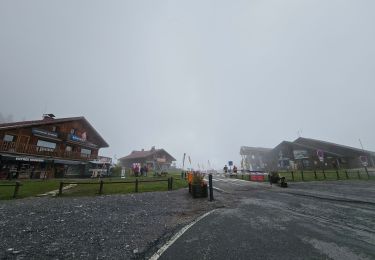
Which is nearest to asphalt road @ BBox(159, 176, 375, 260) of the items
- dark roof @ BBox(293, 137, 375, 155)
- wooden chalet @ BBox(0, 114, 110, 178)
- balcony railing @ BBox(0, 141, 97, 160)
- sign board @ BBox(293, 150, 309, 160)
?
wooden chalet @ BBox(0, 114, 110, 178)

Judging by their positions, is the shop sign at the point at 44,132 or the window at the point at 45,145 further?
the window at the point at 45,145

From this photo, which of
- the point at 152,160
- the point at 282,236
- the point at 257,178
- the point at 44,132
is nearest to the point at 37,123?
the point at 44,132

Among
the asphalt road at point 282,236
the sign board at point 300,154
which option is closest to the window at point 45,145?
the asphalt road at point 282,236

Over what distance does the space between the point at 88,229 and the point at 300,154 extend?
48.9 meters

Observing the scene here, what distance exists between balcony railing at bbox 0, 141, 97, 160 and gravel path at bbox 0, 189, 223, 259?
18.7 m

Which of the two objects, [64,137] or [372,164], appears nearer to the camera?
[64,137]

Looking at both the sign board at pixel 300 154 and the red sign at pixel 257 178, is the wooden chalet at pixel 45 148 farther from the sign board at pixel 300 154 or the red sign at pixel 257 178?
the sign board at pixel 300 154

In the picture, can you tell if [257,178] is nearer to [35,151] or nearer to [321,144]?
[35,151]

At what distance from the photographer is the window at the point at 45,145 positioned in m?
26.2

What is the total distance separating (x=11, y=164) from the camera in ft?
75.0

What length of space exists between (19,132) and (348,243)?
33049 millimetres

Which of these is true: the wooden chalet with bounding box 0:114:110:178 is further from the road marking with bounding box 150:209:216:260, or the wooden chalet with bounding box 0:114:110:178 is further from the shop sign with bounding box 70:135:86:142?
the road marking with bounding box 150:209:216:260

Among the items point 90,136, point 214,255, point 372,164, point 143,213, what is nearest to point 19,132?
point 90,136

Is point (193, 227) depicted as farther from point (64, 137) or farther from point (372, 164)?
point (372, 164)
